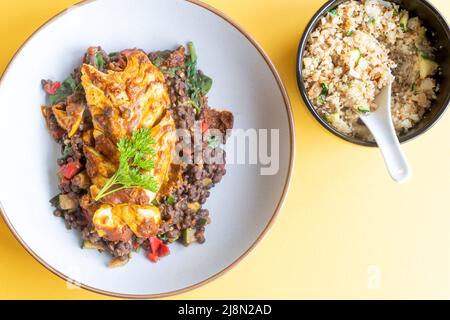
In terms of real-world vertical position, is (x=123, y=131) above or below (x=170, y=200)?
above

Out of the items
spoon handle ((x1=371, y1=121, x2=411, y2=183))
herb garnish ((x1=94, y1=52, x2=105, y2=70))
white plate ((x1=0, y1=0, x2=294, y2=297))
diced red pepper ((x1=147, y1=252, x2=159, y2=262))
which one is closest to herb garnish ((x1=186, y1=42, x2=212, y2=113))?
white plate ((x1=0, y1=0, x2=294, y2=297))

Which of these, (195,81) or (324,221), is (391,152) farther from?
(195,81)

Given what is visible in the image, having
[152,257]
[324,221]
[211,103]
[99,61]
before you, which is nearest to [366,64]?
[211,103]

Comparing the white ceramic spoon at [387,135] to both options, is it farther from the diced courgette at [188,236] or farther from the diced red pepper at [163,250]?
the diced red pepper at [163,250]

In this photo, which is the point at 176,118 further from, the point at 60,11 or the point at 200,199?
the point at 60,11

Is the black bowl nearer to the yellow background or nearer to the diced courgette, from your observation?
the yellow background

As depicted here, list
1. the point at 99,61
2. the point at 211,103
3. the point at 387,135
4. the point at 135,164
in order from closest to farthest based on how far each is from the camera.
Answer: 1. the point at 135,164
2. the point at 387,135
3. the point at 99,61
4. the point at 211,103

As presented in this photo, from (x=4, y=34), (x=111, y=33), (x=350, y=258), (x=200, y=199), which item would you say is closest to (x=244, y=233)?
(x=200, y=199)
